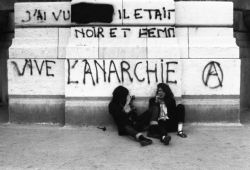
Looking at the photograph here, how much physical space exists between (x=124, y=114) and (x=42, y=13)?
9.03ft

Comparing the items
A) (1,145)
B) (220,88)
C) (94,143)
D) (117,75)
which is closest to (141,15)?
(117,75)

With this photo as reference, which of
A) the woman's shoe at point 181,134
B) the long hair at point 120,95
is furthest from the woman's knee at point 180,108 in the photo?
the long hair at point 120,95

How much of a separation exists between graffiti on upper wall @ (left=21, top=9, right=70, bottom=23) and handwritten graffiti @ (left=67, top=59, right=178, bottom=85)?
0.97 m

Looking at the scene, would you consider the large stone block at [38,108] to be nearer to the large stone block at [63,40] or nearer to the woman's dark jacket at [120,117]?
the large stone block at [63,40]

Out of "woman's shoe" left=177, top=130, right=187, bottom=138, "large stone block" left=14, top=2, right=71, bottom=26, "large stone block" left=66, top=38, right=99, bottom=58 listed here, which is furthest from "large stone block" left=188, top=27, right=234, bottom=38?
"large stone block" left=14, top=2, right=71, bottom=26

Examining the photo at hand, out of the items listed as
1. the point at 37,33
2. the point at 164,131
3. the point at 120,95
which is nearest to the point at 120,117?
the point at 120,95

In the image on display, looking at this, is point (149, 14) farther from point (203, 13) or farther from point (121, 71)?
point (121, 71)

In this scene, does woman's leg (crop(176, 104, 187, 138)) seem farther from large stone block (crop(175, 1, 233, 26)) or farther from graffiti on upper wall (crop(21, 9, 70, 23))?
graffiti on upper wall (crop(21, 9, 70, 23))

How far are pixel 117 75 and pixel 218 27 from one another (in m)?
2.23

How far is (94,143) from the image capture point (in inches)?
236

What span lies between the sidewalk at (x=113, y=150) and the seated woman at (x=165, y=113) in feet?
0.60

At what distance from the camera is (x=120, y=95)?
22.0 ft

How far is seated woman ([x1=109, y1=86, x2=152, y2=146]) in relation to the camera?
6.40 meters

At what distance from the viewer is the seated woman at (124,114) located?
6.40 m
